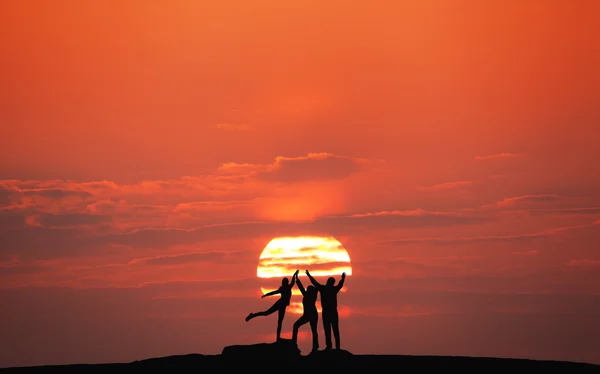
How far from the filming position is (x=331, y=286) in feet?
121

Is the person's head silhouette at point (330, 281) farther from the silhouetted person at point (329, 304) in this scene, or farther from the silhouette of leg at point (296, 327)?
the silhouette of leg at point (296, 327)

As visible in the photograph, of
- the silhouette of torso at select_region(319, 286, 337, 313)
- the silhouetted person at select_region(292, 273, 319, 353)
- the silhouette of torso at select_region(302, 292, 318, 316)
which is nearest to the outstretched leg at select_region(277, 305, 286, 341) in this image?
the silhouetted person at select_region(292, 273, 319, 353)

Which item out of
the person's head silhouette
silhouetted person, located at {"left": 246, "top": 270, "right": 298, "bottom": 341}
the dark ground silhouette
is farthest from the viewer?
silhouetted person, located at {"left": 246, "top": 270, "right": 298, "bottom": 341}

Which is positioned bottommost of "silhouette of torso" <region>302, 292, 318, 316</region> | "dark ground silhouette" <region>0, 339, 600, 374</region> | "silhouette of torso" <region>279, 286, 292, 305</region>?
"dark ground silhouette" <region>0, 339, 600, 374</region>

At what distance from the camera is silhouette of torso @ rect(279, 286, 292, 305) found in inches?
1512

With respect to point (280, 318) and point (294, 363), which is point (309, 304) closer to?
point (280, 318)

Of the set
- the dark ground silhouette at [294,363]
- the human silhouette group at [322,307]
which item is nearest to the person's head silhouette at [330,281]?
the human silhouette group at [322,307]

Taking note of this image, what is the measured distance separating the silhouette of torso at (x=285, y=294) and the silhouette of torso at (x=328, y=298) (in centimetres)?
187

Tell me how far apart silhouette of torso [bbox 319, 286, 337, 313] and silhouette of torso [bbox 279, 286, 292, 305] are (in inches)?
73.7

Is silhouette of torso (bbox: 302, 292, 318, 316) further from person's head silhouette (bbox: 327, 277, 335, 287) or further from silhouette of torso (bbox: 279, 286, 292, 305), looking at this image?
silhouette of torso (bbox: 279, 286, 292, 305)

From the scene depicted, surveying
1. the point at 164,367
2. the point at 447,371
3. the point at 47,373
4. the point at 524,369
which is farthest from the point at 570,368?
the point at 47,373

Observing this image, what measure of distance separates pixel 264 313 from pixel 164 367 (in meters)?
4.61

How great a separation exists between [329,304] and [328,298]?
0.89 ft

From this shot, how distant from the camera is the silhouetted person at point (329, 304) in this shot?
121 feet
